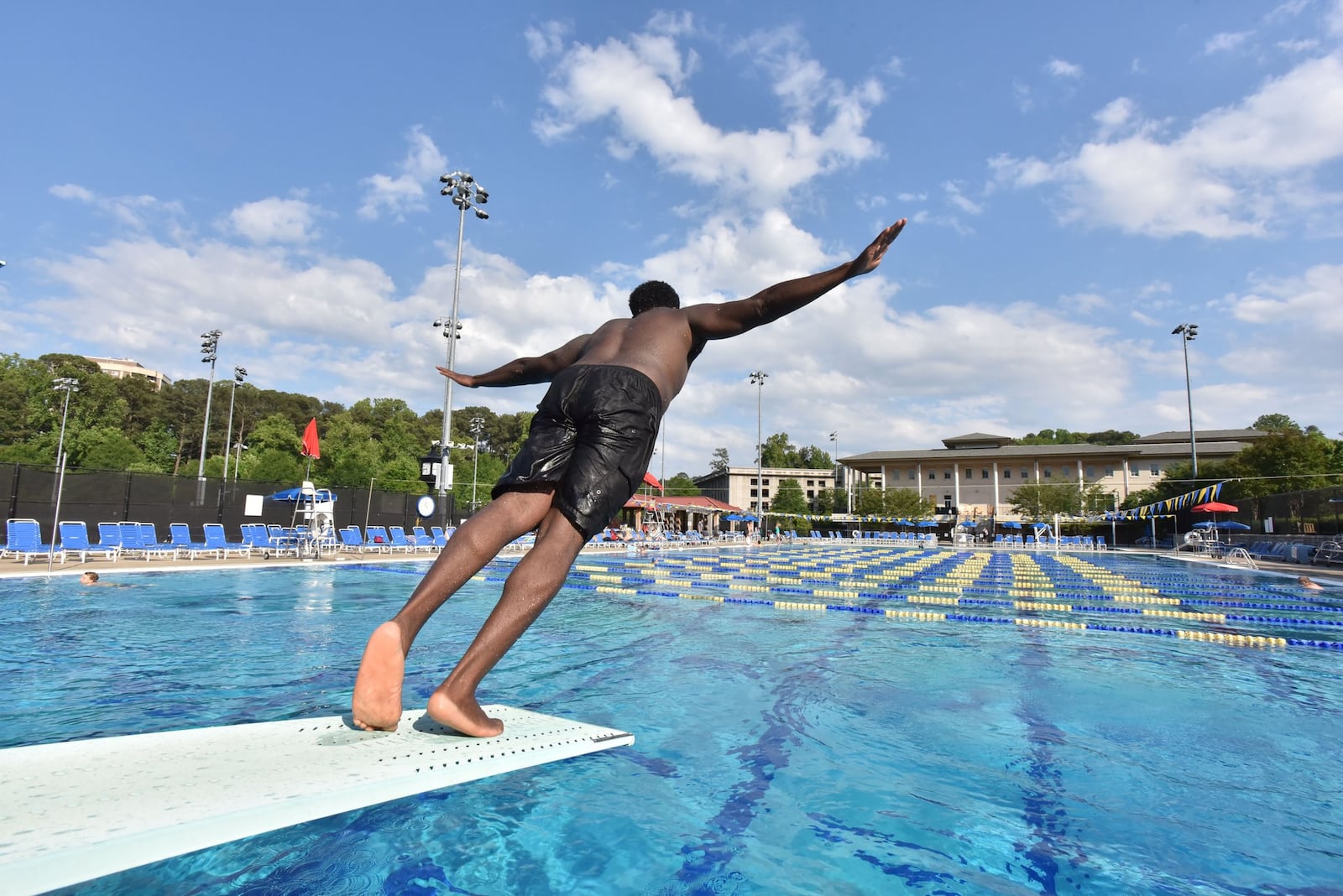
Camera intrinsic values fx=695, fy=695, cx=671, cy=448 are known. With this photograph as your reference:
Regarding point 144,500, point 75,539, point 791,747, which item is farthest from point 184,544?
point 791,747

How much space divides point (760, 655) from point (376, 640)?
361cm

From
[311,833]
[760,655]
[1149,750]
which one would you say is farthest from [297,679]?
[1149,750]

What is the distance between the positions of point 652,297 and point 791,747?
204 cm

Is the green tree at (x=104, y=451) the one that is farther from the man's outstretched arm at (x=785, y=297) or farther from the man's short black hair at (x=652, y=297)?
the man's outstretched arm at (x=785, y=297)

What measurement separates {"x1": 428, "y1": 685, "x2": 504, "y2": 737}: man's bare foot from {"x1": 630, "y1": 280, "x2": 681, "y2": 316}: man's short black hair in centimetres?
170

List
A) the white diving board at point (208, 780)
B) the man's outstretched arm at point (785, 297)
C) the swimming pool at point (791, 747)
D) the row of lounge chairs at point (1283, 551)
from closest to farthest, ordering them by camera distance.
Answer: the white diving board at point (208, 780), the swimming pool at point (791, 747), the man's outstretched arm at point (785, 297), the row of lounge chairs at point (1283, 551)

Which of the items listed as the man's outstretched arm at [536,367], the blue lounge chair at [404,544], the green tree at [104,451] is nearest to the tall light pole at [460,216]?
the blue lounge chair at [404,544]

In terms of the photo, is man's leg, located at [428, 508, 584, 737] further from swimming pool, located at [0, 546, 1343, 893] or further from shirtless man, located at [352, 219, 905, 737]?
swimming pool, located at [0, 546, 1343, 893]

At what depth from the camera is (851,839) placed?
82.9 inches

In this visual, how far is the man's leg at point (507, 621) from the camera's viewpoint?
225 cm

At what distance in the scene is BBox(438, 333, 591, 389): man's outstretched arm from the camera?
2.96 meters

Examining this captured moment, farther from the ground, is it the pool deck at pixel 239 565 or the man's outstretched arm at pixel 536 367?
the man's outstretched arm at pixel 536 367

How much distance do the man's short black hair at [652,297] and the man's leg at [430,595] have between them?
1044 mm

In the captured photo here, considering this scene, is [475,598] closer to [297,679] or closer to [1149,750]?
[297,679]
